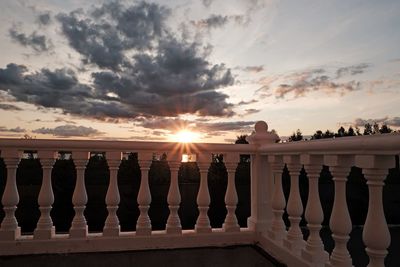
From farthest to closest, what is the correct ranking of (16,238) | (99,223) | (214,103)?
(99,223)
(214,103)
(16,238)

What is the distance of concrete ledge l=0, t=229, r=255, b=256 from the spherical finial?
94 cm

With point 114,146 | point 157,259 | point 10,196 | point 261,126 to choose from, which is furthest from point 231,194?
point 10,196

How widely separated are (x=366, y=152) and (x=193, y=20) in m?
4.23

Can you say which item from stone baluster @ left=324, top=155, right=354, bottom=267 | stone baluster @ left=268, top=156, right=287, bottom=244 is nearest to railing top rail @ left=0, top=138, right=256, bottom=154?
stone baluster @ left=268, top=156, right=287, bottom=244

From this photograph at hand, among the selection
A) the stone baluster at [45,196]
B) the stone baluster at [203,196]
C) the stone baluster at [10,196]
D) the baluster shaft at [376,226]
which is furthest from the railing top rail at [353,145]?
the stone baluster at [10,196]

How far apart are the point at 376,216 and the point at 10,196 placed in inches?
104

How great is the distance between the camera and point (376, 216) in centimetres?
144

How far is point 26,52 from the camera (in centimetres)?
549

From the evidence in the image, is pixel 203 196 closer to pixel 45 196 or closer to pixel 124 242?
pixel 124 242

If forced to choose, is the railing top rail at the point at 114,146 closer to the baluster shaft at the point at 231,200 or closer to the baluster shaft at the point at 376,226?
the baluster shaft at the point at 231,200

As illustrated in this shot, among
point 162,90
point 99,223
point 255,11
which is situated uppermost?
point 255,11

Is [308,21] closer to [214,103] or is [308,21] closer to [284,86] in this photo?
[284,86]

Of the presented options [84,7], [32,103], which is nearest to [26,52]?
[84,7]

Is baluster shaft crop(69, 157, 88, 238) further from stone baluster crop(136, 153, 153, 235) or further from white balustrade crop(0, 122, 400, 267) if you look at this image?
stone baluster crop(136, 153, 153, 235)
